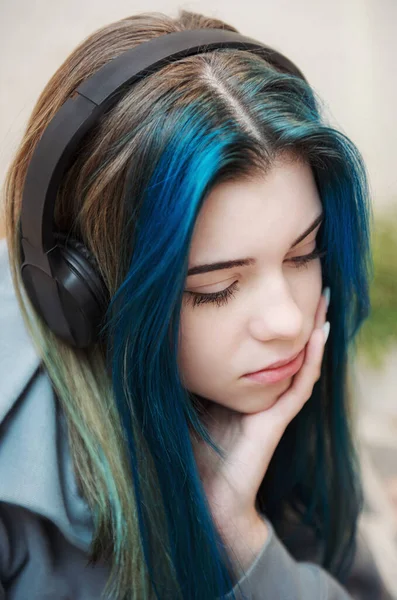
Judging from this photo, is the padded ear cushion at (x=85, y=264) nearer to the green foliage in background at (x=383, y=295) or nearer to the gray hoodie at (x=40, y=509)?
the gray hoodie at (x=40, y=509)

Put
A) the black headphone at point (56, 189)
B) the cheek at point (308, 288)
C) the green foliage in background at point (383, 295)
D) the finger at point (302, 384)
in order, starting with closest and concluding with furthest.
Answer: the black headphone at point (56, 189) → the cheek at point (308, 288) → the finger at point (302, 384) → the green foliage in background at point (383, 295)

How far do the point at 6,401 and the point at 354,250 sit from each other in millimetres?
481

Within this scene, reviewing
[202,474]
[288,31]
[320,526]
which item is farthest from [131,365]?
[288,31]

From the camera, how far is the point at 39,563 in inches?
30.5

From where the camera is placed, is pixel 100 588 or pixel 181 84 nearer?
pixel 181 84

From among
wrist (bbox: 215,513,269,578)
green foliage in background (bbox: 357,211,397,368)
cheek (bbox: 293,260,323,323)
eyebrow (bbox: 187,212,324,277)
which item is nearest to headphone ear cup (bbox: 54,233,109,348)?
eyebrow (bbox: 187,212,324,277)

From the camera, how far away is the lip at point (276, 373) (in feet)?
2.44

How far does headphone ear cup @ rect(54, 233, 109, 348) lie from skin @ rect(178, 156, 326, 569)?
0.32ft

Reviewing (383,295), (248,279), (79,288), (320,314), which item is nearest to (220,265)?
(248,279)

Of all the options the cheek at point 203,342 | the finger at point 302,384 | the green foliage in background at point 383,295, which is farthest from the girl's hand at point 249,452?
the green foliage in background at point 383,295

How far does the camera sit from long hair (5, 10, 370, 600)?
0.63 meters

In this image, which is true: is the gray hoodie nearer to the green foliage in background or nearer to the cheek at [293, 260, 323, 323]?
the cheek at [293, 260, 323, 323]

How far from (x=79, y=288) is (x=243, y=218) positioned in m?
0.19

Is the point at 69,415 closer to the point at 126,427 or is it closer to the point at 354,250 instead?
the point at 126,427
